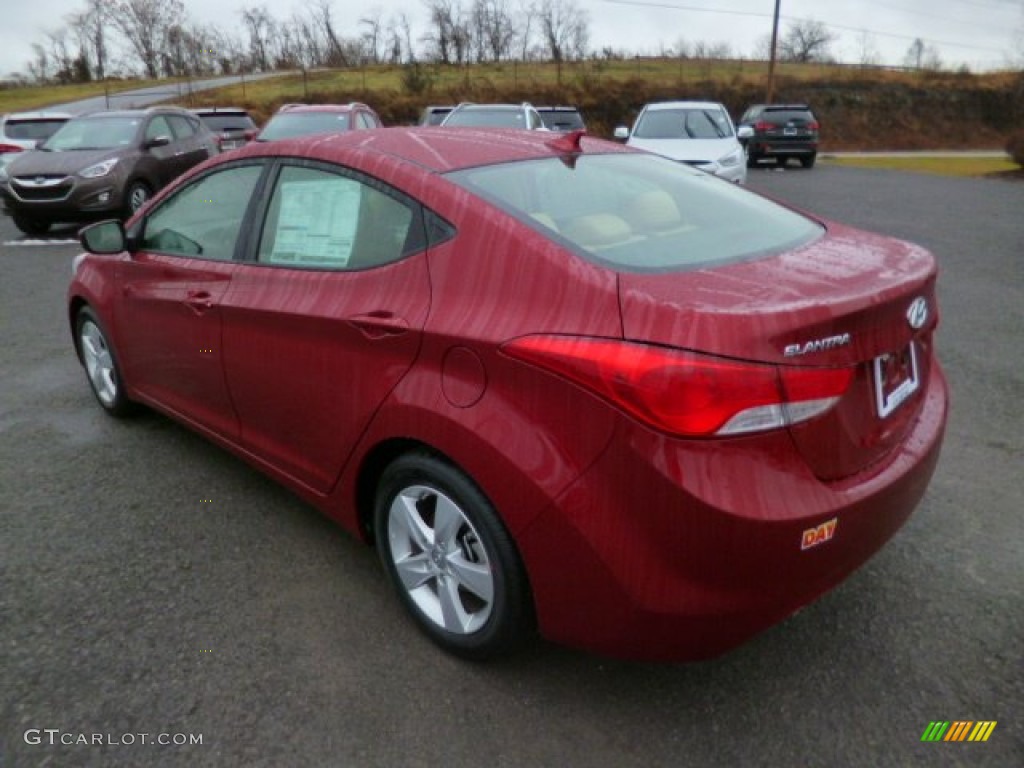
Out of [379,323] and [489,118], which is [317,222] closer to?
[379,323]

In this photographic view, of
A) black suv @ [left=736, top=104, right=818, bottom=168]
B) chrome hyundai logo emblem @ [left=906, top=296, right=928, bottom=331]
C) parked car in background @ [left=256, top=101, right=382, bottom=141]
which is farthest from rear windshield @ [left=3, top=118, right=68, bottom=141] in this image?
black suv @ [left=736, top=104, right=818, bottom=168]

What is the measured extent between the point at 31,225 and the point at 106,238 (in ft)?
30.3

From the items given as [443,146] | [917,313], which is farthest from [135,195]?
[917,313]

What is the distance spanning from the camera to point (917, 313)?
230cm

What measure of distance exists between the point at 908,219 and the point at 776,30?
32.7 metres

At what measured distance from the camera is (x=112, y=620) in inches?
108

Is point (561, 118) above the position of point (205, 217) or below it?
below

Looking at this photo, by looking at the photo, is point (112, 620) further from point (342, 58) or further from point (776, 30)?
point (342, 58)

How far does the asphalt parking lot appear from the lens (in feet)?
7.25

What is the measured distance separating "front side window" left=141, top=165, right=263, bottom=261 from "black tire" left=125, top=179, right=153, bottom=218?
8.26 meters

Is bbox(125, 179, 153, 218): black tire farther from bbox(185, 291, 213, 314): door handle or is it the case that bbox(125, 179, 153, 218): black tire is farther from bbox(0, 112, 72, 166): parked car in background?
bbox(185, 291, 213, 314): door handle

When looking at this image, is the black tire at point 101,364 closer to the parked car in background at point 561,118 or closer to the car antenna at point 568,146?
the car antenna at point 568,146

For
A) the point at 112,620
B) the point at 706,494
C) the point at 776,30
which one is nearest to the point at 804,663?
the point at 706,494

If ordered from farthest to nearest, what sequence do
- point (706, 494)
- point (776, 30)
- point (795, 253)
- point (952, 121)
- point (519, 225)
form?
point (952, 121)
point (776, 30)
point (795, 253)
point (519, 225)
point (706, 494)
